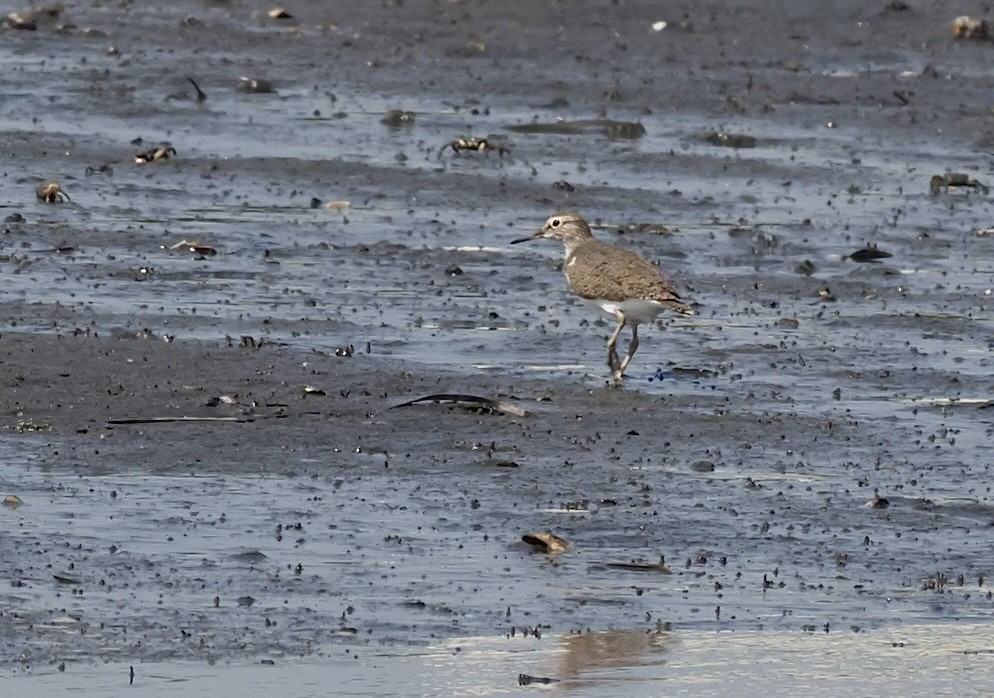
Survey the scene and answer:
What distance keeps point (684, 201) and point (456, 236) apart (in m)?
2.16

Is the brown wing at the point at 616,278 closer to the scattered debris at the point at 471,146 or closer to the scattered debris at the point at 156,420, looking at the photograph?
the scattered debris at the point at 156,420

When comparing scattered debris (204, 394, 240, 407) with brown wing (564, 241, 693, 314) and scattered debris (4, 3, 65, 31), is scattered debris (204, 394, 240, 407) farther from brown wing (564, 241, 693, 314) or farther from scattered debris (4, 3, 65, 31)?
scattered debris (4, 3, 65, 31)

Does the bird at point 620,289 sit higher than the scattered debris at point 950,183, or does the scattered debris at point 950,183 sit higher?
the scattered debris at point 950,183

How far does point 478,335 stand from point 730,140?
677cm

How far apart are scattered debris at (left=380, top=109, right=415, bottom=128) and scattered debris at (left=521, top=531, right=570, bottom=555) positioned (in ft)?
34.7

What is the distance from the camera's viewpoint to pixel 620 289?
12039 mm

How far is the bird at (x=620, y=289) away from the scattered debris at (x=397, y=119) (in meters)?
6.26

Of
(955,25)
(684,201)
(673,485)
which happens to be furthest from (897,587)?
(955,25)

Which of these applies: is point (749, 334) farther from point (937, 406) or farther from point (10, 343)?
point (10, 343)

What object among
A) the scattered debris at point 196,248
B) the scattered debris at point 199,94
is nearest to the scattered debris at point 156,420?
the scattered debris at point 196,248

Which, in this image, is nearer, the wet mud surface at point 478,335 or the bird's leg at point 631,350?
the wet mud surface at point 478,335

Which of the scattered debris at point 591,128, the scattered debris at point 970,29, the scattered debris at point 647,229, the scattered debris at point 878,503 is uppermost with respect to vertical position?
the scattered debris at point 970,29

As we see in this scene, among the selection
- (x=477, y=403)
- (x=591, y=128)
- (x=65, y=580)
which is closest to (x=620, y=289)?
(x=477, y=403)

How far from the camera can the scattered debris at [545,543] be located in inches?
336
